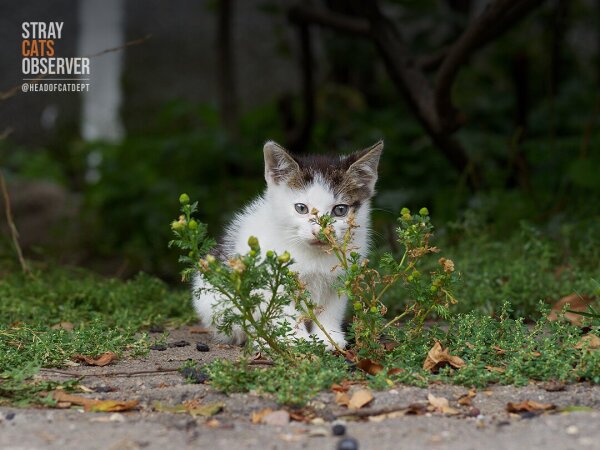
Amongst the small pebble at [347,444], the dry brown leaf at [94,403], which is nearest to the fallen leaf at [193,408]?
the dry brown leaf at [94,403]

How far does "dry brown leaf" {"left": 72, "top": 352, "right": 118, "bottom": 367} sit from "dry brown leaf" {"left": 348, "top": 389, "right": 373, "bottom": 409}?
4.38 feet

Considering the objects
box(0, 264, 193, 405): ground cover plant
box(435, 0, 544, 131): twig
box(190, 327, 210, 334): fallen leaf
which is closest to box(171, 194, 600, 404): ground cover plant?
box(0, 264, 193, 405): ground cover plant

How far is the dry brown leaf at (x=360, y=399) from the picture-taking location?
10.2ft

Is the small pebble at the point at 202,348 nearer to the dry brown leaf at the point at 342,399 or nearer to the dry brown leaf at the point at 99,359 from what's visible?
the dry brown leaf at the point at 99,359

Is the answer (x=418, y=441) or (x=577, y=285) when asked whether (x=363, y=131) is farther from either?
(x=418, y=441)

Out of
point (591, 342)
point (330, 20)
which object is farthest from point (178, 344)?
point (330, 20)

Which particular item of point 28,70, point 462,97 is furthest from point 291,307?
point 462,97

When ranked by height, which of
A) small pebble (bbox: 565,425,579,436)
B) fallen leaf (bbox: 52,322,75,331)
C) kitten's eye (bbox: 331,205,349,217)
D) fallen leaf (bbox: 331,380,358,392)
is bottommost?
small pebble (bbox: 565,425,579,436)

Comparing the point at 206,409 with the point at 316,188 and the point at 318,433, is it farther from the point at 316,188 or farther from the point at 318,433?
the point at 316,188

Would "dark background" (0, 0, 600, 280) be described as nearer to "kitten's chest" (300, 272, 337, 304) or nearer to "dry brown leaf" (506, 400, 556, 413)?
"kitten's chest" (300, 272, 337, 304)

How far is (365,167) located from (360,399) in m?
1.52

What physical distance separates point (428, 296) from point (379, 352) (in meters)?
0.35

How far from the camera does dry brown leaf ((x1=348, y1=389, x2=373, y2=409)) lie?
310 centimetres

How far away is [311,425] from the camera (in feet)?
9.76
